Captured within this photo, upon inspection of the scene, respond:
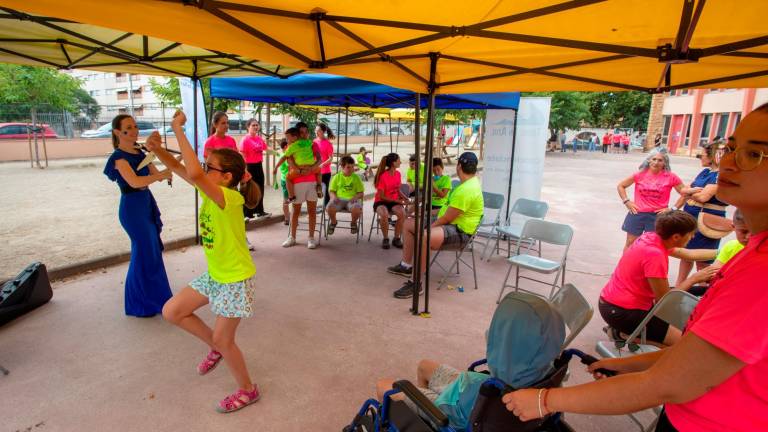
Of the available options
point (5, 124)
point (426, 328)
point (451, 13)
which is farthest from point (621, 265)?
point (5, 124)

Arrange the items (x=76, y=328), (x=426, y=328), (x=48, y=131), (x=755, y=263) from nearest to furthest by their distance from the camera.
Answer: (x=755, y=263) < (x=76, y=328) < (x=426, y=328) < (x=48, y=131)

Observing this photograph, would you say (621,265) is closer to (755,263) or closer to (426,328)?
(426,328)

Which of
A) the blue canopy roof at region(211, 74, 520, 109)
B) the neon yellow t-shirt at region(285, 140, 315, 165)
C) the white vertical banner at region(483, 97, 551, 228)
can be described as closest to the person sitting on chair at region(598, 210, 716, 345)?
the blue canopy roof at region(211, 74, 520, 109)

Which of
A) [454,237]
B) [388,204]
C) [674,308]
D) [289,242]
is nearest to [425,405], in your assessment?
[674,308]

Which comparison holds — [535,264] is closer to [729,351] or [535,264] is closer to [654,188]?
[654,188]

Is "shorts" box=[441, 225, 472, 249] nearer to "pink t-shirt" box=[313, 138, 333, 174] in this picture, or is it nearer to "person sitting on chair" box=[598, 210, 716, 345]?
"person sitting on chair" box=[598, 210, 716, 345]

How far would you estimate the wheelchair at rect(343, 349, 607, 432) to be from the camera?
143cm

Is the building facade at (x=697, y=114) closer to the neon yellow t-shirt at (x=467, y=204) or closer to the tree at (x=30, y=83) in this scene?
the neon yellow t-shirt at (x=467, y=204)

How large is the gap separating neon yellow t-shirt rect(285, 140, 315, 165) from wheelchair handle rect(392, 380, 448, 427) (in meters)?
5.09

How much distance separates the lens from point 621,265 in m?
3.03

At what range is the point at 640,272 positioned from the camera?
113 inches

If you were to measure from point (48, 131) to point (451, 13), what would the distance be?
73.0 feet

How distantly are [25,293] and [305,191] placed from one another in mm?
3516

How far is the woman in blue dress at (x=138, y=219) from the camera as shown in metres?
3.35
